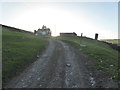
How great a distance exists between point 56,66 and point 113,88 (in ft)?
21.8

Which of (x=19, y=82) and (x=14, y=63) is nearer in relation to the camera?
(x=19, y=82)

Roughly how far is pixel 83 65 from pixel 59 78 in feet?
14.8

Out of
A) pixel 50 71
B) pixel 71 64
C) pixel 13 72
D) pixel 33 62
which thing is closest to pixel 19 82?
pixel 13 72

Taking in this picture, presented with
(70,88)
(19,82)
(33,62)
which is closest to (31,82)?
(19,82)

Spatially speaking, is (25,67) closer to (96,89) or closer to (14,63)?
(14,63)

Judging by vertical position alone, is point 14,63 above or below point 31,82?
above

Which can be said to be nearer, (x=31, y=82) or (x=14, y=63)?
(x=31, y=82)

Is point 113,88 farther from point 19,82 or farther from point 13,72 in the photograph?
point 13,72

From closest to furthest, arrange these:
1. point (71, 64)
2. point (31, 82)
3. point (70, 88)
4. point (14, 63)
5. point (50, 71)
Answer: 1. point (70, 88)
2. point (31, 82)
3. point (50, 71)
4. point (14, 63)
5. point (71, 64)

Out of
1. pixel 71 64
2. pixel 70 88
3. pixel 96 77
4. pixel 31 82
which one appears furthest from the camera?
pixel 71 64

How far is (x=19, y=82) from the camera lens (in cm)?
1214

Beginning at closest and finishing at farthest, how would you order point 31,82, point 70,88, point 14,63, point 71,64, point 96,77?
point 70,88
point 31,82
point 96,77
point 14,63
point 71,64

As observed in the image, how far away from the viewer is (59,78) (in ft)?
42.1

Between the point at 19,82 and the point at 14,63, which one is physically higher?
the point at 14,63
